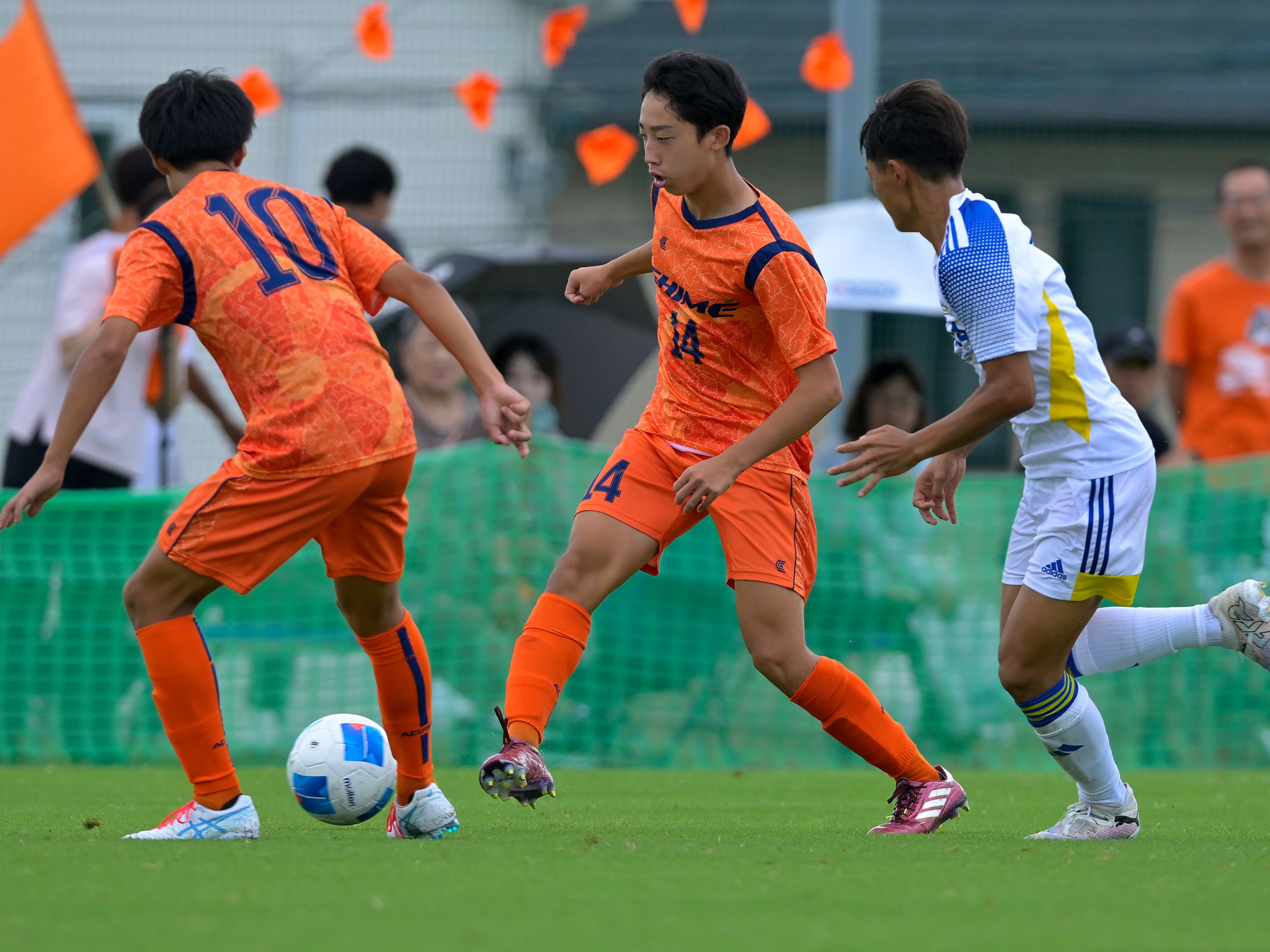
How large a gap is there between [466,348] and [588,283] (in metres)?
0.74

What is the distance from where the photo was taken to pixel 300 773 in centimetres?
448

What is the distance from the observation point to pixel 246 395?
4.14 metres

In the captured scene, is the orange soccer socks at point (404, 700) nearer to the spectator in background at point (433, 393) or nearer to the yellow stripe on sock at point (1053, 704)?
the yellow stripe on sock at point (1053, 704)

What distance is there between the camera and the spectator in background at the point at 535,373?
8445 millimetres

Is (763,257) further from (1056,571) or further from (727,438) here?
(1056,571)

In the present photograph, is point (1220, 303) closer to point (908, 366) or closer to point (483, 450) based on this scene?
point (908, 366)

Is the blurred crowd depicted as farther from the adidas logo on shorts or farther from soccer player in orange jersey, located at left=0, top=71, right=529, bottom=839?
the adidas logo on shorts

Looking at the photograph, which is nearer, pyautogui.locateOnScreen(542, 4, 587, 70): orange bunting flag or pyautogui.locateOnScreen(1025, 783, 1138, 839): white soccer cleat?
pyautogui.locateOnScreen(1025, 783, 1138, 839): white soccer cleat

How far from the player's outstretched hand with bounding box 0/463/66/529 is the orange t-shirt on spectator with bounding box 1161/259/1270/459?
521 cm

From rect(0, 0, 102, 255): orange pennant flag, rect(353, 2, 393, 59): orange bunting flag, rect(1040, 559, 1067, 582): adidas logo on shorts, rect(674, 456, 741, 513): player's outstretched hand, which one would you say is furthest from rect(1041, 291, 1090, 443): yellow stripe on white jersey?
rect(353, 2, 393, 59): orange bunting flag

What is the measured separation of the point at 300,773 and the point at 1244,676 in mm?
4630

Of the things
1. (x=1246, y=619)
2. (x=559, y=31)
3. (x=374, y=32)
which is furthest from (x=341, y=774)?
(x=559, y=31)

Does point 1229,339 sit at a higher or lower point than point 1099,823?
higher

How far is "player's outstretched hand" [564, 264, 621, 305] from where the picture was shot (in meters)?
4.80
